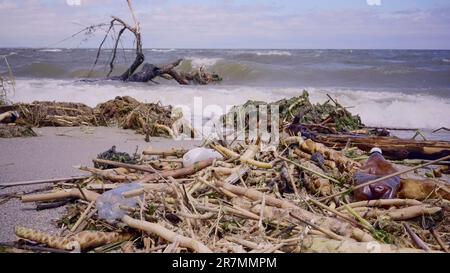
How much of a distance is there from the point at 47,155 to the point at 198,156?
2.53 metres

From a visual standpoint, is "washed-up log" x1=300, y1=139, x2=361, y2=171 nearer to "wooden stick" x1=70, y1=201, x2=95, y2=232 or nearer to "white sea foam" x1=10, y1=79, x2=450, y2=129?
"wooden stick" x1=70, y1=201, x2=95, y2=232

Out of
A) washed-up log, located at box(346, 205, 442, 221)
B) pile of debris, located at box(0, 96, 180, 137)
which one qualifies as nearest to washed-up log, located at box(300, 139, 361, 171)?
washed-up log, located at box(346, 205, 442, 221)

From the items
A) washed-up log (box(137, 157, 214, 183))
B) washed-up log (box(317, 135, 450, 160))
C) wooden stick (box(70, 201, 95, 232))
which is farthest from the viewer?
washed-up log (box(317, 135, 450, 160))

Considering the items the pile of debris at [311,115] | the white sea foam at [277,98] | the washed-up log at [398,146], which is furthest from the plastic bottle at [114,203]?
the white sea foam at [277,98]

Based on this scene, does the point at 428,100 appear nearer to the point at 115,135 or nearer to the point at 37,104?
the point at 115,135

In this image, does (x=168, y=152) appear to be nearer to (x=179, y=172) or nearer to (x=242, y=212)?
(x=179, y=172)

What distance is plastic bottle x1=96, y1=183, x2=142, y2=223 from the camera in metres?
2.86

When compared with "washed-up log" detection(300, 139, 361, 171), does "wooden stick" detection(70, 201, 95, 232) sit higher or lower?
lower

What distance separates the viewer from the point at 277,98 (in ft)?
39.4

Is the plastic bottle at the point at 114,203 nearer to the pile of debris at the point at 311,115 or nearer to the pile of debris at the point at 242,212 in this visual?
the pile of debris at the point at 242,212

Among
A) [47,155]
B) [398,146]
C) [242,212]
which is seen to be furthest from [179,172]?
[398,146]

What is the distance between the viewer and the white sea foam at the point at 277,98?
30.5ft

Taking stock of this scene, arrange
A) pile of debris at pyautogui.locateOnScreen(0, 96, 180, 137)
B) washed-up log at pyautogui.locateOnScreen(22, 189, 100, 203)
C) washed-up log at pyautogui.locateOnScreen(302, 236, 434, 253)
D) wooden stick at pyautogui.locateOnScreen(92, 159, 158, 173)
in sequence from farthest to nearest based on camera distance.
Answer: pile of debris at pyautogui.locateOnScreen(0, 96, 180, 137) → wooden stick at pyautogui.locateOnScreen(92, 159, 158, 173) → washed-up log at pyautogui.locateOnScreen(22, 189, 100, 203) → washed-up log at pyautogui.locateOnScreen(302, 236, 434, 253)
